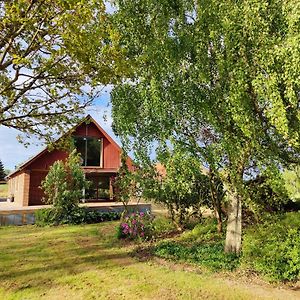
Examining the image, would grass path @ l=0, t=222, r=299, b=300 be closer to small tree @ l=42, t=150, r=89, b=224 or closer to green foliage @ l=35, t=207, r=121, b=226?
green foliage @ l=35, t=207, r=121, b=226

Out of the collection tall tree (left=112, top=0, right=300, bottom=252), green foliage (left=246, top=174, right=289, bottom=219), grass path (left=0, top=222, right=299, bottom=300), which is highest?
tall tree (left=112, top=0, right=300, bottom=252)

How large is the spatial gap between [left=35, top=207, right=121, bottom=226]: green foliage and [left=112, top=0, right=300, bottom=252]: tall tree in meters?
8.22

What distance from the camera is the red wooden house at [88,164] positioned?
2622 centimetres

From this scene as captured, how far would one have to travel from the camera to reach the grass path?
612cm

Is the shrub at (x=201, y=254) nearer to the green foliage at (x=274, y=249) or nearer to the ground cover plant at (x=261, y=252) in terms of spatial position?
the ground cover plant at (x=261, y=252)

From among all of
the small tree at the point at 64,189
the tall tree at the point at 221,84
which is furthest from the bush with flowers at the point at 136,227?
the small tree at the point at 64,189

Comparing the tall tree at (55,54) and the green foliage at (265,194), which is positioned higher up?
the tall tree at (55,54)

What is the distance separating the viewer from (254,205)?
759 centimetres

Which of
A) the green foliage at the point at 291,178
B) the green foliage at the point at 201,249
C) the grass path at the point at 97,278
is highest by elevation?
the green foliage at the point at 291,178

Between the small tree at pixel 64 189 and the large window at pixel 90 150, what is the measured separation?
1136 cm

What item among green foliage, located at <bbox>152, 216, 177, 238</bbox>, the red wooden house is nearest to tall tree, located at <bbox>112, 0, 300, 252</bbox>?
green foliage, located at <bbox>152, 216, 177, 238</bbox>

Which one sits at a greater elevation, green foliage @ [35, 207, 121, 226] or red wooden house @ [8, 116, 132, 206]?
red wooden house @ [8, 116, 132, 206]

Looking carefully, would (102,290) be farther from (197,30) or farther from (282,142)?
(197,30)

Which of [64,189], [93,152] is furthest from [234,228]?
[93,152]
